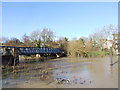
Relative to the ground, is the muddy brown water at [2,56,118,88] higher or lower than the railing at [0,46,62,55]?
lower

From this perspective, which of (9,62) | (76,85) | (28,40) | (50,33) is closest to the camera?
(76,85)

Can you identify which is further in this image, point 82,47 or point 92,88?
point 82,47

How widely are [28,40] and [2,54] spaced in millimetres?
20094

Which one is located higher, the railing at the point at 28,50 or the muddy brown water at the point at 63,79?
the railing at the point at 28,50

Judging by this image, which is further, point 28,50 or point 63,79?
point 28,50

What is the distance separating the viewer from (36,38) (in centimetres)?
Answer: 3909

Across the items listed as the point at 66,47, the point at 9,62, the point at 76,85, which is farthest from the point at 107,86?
the point at 66,47

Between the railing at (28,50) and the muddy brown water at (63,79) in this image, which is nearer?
the muddy brown water at (63,79)

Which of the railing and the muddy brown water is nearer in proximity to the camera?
the muddy brown water

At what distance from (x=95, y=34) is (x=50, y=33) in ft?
36.1

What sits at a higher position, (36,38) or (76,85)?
(36,38)

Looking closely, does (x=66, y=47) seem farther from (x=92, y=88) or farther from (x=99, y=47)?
(x=92, y=88)

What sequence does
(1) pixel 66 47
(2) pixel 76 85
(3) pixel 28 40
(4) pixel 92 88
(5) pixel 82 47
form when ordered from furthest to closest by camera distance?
(3) pixel 28 40
(1) pixel 66 47
(5) pixel 82 47
(2) pixel 76 85
(4) pixel 92 88

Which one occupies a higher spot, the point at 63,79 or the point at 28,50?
the point at 28,50
